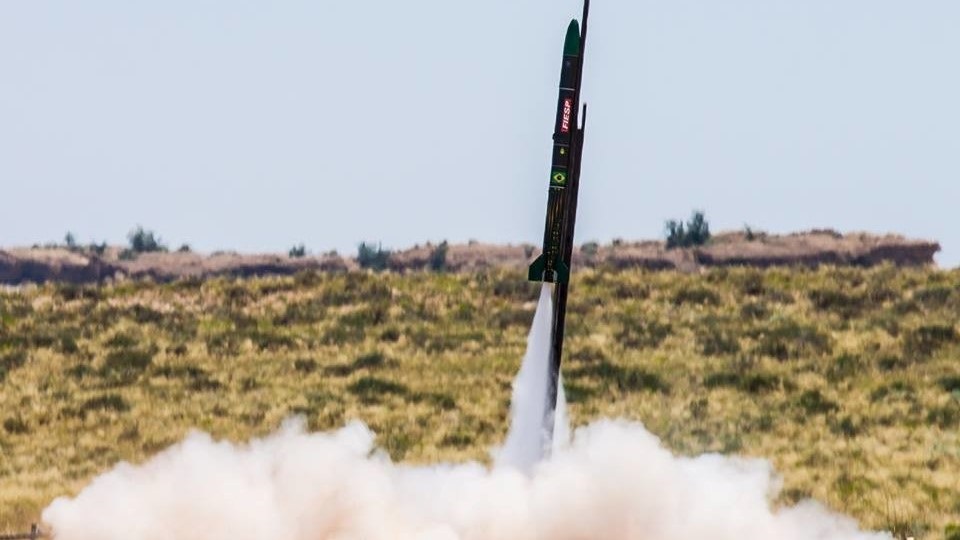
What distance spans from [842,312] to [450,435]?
74.5ft

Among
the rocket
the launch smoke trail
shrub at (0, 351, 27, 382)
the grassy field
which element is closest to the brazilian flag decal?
the rocket

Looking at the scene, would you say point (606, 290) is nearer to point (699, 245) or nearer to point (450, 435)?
point (450, 435)

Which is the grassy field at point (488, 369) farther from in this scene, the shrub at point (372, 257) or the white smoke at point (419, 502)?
the shrub at point (372, 257)

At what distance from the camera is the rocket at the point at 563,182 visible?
28953mm

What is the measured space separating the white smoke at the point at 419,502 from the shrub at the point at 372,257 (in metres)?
96.3

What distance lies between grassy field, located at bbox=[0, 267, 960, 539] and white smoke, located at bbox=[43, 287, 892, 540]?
23.8ft

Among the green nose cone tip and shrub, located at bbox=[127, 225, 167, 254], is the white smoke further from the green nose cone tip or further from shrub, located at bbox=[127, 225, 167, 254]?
shrub, located at bbox=[127, 225, 167, 254]

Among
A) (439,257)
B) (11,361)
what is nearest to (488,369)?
(11,361)

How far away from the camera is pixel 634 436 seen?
96.1 feet

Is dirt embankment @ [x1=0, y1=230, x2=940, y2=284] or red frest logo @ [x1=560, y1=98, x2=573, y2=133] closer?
red frest logo @ [x1=560, y1=98, x2=573, y2=133]

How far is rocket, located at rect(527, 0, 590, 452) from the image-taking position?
95.0ft

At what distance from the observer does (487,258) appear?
403 ft

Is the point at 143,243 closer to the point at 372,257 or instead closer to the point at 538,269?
the point at 372,257

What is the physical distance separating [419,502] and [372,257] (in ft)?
325
